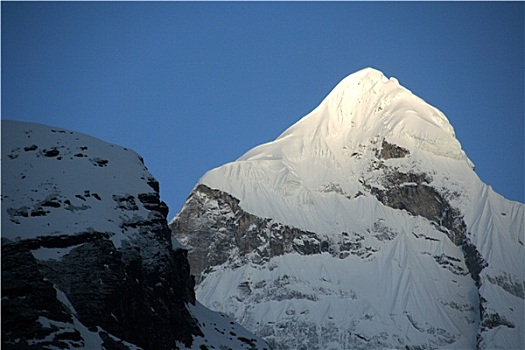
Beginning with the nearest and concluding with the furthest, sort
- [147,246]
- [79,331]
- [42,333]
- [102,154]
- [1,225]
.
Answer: [42,333] < [79,331] < [1,225] < [147,246] < [102,154]

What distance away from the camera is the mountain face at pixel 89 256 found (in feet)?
409

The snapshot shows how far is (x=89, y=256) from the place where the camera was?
465ft

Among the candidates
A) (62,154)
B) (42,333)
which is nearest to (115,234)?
(62,154)

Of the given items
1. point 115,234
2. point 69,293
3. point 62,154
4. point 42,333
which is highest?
point 62,154

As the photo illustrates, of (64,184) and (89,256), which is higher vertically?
(64,184)

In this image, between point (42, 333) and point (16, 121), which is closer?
point (42, 333)

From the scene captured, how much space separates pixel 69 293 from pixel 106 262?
5.23 m

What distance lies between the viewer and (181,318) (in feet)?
516

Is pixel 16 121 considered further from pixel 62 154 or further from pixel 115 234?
pixel 115 234

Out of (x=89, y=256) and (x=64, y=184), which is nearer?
(x=89, y=256)

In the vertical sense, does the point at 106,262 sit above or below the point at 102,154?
below

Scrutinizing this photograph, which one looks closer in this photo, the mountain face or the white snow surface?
the mountain face

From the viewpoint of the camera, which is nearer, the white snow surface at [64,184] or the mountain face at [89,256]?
the mountain face at [89,256]

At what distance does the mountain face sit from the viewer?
409ft
